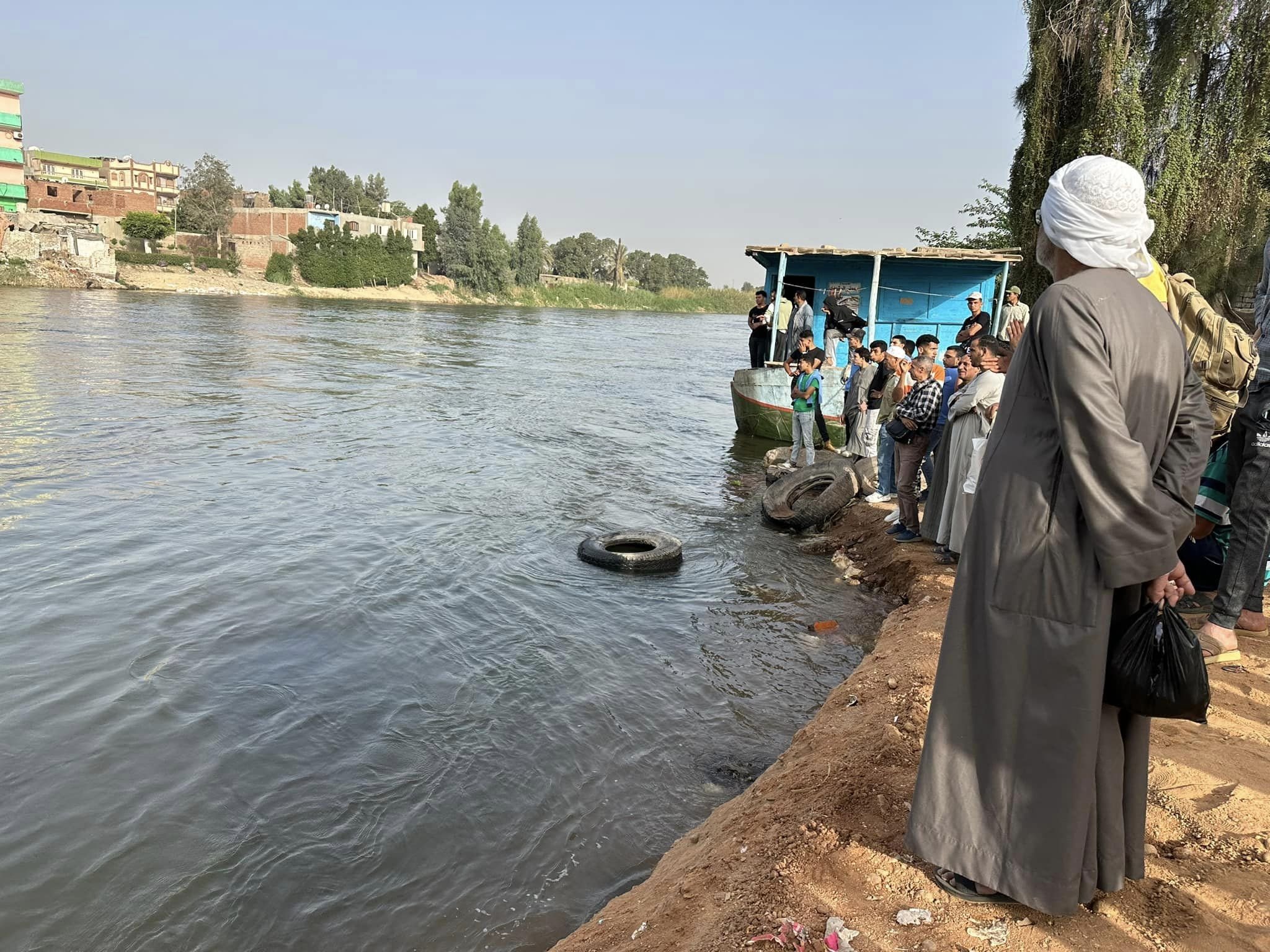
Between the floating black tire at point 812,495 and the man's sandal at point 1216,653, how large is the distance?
20.6 feet

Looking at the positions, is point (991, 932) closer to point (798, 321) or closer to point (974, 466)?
point (974, 466)

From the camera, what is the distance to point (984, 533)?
255 centimetres

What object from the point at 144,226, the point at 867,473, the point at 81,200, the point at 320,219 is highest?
the point at 81,200

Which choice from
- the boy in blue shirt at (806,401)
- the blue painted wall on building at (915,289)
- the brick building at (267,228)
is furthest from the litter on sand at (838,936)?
the brick building at (267,228)

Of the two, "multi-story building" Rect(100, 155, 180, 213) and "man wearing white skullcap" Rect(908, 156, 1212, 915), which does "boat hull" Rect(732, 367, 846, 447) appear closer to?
"man wearing white skullcap" Rect(908, 156, 1212, 915)

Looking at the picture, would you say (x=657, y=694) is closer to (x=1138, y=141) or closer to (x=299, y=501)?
(x=299, y=501)

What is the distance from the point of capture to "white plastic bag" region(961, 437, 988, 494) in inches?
270

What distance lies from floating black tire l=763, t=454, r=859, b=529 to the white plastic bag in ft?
11.9

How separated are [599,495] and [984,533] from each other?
10.9 m

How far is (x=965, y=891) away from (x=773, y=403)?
15177 mm

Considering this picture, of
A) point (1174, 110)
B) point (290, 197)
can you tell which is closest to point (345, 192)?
point (290, 197)

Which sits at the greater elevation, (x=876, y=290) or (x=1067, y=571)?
(x=876, y=290)

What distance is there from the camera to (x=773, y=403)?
57.7 feet

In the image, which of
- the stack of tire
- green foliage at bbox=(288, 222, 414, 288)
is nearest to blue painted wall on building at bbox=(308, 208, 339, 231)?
green foliage at bbox=(288, 222, 414, 288)
